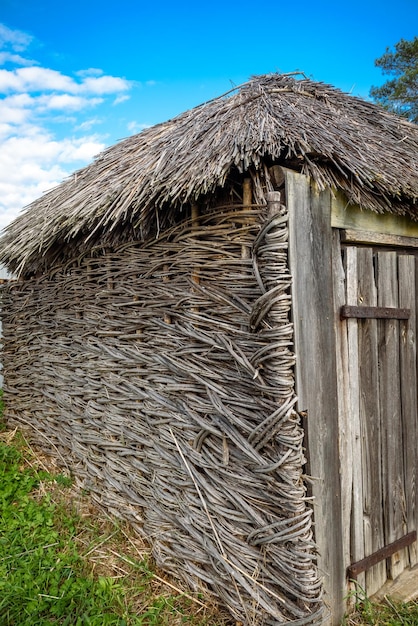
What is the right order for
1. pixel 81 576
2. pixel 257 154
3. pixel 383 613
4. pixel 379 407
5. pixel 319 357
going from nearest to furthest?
pixel 257 154
pixel 319 357
pixel 383 613
pixel 379 407
pixel 81 576

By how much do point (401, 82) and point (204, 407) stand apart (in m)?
12.5

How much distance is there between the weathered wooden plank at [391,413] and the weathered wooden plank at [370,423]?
7cm

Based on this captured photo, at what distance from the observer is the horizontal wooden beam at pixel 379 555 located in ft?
8.08

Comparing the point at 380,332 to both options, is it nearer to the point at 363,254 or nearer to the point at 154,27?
the point at 363,254

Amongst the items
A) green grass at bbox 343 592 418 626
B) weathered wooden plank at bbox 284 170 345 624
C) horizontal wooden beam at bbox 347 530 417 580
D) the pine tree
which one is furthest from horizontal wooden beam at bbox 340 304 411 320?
the pine tree

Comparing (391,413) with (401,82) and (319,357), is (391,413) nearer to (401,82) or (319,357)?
(319,357)

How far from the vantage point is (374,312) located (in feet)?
8.73

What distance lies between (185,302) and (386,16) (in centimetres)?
658

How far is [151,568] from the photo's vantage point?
9.69 feet

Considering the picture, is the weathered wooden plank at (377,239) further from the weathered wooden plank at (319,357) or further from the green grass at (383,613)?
the green grass at (383,613)

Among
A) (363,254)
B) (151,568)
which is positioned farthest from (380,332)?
(151,568)

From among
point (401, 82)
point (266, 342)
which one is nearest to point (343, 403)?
point (266, 342)

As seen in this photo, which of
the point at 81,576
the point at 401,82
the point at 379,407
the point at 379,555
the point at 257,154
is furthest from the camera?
the point at 401,82

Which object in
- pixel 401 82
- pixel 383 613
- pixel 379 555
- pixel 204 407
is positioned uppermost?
pixel 401 82
